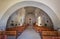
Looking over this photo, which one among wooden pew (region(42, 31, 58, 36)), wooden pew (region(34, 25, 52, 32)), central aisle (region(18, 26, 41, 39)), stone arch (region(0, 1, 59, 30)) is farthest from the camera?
stone arch (region(0, 1, 59, 30))

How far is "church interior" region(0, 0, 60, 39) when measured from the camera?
480 centimetres

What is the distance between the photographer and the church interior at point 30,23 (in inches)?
189

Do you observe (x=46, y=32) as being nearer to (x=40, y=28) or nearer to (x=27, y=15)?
(x=40, y=28)

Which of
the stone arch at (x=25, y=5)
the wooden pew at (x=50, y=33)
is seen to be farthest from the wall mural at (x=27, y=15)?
the wooden pew at (x=50, y=33)

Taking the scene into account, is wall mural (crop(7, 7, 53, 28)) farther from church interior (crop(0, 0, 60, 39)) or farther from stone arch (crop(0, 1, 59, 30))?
stone arch (crop(0, 1, 59, 30))

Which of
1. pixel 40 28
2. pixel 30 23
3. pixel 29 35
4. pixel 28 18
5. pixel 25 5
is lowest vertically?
pixel 29 35

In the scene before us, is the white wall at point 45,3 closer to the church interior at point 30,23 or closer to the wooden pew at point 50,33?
the church interior at point 30,23

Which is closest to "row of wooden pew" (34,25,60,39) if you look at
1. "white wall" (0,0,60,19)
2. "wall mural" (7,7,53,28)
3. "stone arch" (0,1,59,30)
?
"wall mural" (7,7,53,28)

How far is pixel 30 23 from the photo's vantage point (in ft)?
16.0

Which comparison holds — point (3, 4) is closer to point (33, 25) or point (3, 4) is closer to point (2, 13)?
point (2, 13)

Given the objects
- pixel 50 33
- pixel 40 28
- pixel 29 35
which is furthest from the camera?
pixel 40 28

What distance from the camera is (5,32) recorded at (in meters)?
A: 4.77

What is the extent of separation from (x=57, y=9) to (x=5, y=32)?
1858 mm

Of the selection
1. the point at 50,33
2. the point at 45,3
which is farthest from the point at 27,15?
the point at 50,33
